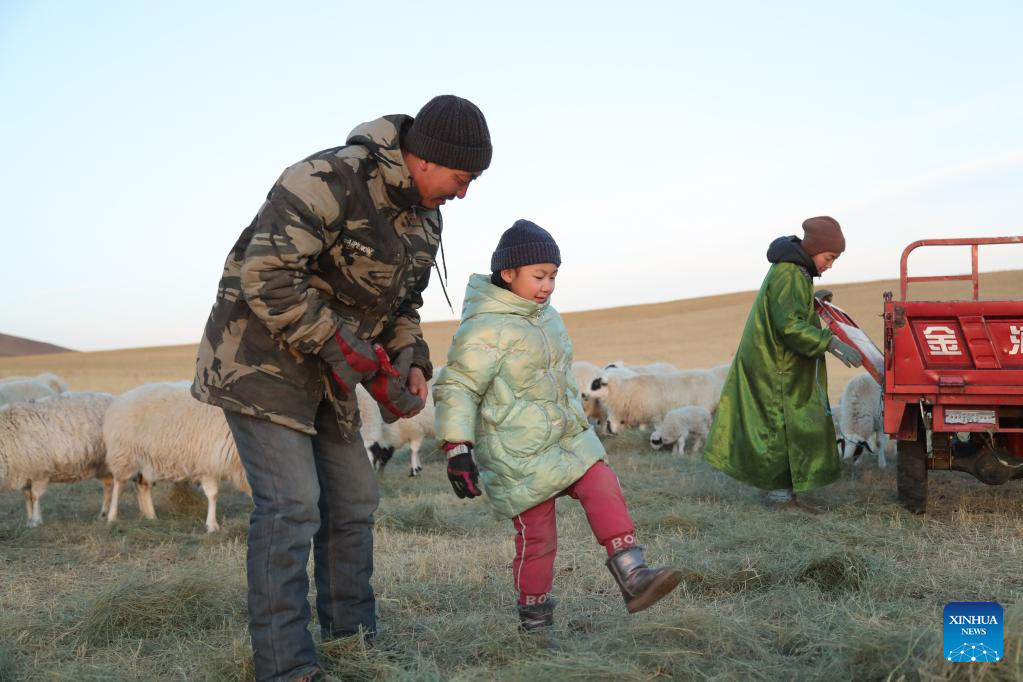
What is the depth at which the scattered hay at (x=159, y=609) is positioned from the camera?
4547 mm

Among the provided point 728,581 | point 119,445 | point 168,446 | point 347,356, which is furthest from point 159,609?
point 119,445

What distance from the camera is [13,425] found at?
8.85 m

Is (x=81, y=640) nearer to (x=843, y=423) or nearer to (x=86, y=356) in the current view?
(x=843, y=423)

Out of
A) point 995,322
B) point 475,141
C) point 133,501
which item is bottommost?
point 133,501

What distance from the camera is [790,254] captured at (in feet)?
25.8

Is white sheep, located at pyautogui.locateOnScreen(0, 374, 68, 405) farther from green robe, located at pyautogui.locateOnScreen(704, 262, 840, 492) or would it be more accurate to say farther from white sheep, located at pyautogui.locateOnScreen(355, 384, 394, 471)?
green robe, located at pyautogui.locateOnScreen(704, 262, 840, 492)

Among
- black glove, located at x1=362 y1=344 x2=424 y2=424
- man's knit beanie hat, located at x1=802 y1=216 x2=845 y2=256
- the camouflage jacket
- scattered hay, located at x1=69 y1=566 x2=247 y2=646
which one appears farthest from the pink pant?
man's knit beanie hat, located at x1=802 y1=216 x2=845 y2=256

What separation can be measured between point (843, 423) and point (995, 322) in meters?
4.00

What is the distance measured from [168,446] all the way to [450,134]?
6014mm

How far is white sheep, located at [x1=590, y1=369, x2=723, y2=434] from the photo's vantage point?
15.2m

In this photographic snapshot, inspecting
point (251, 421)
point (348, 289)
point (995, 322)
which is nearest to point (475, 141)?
point (348, 289)

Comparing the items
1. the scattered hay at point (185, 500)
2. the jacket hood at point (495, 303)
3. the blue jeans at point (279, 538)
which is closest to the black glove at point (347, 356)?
the blue jeans at point (279, 538)

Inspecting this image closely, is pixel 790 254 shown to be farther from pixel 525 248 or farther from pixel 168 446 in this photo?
pixel 168 446

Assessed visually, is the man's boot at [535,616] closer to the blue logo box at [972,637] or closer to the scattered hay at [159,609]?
the scattered hay at [159,609]
